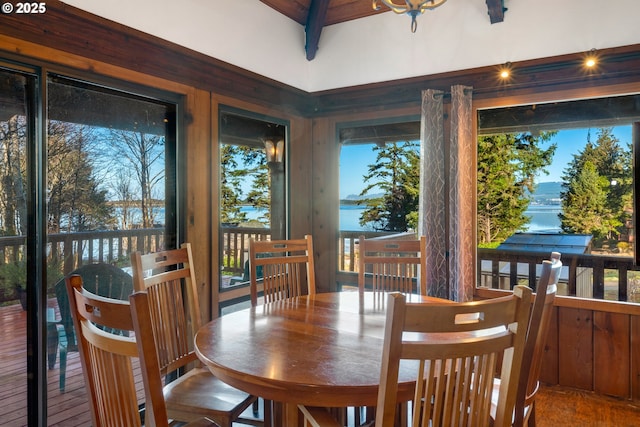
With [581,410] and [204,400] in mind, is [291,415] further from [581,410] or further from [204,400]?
[581,410]

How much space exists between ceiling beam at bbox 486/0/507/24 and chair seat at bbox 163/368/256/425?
3207 millimetres

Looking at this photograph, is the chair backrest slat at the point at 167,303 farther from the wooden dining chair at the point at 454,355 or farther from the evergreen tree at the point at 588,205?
the evergreen tree at the point at 588,205

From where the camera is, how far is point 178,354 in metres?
2.15

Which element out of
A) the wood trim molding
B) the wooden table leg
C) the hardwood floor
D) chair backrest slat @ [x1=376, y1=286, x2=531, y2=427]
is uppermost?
the wood trim molding

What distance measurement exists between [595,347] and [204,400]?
A: 285cm

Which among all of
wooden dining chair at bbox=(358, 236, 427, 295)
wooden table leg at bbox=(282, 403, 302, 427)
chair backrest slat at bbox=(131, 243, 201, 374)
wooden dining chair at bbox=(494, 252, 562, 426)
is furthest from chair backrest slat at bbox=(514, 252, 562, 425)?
chair backrest slat at bbox=(131, 243, 201, 374)

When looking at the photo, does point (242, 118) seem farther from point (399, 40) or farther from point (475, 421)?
point (475, 421)

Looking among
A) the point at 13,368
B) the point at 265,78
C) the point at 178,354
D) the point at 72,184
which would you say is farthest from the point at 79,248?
the point at 265,78

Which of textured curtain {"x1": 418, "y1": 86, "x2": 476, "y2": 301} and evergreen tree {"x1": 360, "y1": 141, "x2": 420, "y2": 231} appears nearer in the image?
textured curtain {"x1": 418, "y1": 86, "x2": 476, "y2": 301}

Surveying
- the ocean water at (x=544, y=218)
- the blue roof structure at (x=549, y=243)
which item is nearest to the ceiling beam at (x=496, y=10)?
the ocean water at (x=544, y=218)

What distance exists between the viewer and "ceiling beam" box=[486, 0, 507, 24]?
315 cm

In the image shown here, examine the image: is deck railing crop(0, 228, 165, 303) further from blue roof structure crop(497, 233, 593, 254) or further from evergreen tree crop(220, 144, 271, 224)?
blue roof structure crop(497, 233, 593, 254)

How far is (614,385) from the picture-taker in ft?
9.89

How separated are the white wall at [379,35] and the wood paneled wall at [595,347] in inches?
75.6
